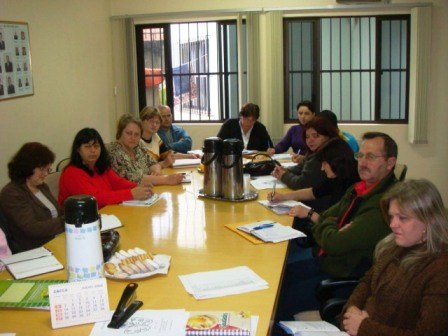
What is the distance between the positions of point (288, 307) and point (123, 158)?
1766 mm

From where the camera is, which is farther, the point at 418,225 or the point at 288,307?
the point at 288,307

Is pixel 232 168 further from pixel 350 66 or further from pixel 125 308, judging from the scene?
pixel 350 66

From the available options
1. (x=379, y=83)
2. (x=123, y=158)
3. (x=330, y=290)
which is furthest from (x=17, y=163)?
(x=379, y=83)

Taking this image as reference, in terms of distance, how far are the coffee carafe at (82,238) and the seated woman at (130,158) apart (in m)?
1.96

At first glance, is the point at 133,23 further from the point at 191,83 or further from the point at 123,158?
the point at 123,158

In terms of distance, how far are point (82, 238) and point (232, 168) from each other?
156cm

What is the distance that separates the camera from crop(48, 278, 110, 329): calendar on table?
1617 millimetres

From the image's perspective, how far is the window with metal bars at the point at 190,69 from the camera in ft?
20.9

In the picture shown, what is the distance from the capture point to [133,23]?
6.25 m

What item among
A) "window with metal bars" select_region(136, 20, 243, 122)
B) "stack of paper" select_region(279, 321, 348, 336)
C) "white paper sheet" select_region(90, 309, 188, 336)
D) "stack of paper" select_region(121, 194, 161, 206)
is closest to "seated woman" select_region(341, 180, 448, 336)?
"stack of paper" select_region(279, 321, 348, 336)

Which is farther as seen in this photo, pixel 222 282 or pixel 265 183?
pixel 265 183

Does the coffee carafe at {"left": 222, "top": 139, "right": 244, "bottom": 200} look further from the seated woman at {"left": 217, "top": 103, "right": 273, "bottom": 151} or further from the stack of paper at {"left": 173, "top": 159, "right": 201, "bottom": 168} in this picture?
the seated woman at {"left": 217, "top": 103, "right": 273, "bottom": 151}

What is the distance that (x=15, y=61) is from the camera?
444 centimetres

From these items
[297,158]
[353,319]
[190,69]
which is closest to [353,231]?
[353,319]
